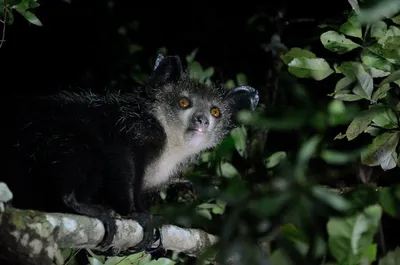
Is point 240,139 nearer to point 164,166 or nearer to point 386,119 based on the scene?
point 164,166

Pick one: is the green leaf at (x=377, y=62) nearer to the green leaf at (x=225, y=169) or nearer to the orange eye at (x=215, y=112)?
the green leaf at (x=225, y=169)

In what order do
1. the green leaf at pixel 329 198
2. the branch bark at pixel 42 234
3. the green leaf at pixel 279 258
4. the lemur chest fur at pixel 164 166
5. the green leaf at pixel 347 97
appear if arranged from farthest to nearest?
1. the lemur chest fur at pixel 164 166
2. the green leaf at pixel 347 97
3. the branch bark at pixel 42 234
4. the green leaf at pixel 279 258
5. the green leaf at pixel 329 198

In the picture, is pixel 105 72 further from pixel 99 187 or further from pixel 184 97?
pixel 99 187

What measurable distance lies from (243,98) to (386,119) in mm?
2203

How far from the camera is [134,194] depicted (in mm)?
4496

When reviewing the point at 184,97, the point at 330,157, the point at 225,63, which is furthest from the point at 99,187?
the point at 225,63

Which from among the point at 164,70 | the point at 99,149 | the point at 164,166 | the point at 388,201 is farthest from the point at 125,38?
the point at 388,201

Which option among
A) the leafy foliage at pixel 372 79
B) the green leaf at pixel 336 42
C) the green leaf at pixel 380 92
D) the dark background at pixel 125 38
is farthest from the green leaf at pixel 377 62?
the dark background at pixel 125 38

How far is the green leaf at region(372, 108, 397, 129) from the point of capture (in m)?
3.51

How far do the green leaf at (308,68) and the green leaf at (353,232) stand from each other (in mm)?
1880

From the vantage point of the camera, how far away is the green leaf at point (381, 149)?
3619 mm

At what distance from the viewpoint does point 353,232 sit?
1.92 meters

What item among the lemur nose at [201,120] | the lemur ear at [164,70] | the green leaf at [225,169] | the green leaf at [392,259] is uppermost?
the green leaf at [392,259]

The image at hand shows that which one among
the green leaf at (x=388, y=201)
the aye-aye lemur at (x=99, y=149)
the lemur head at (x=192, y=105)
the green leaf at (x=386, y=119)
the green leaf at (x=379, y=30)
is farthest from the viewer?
the lemur head at (x=192, y=105)
